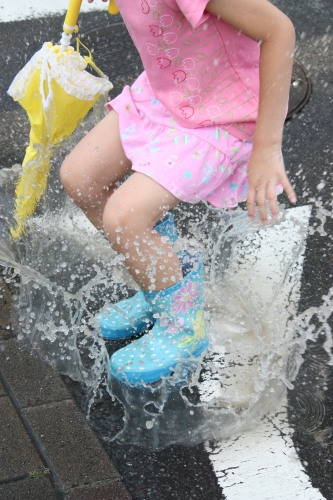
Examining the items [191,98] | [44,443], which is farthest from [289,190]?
[44,443]

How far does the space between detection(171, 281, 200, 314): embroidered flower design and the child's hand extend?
0.38 meters

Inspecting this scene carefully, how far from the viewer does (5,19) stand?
4.64 metres

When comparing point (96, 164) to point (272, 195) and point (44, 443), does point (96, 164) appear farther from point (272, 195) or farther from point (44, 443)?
point (44, 443)

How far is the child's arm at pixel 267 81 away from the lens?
183 cm

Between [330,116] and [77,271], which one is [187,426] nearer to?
[77,271]

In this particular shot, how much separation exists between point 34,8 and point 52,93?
2614 mm

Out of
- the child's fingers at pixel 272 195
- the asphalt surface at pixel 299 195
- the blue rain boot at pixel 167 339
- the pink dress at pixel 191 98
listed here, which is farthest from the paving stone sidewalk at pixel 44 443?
the child's fingers at pixel 272 195

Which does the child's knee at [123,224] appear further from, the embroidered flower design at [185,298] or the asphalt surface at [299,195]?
the asphalt surface at [299,195]

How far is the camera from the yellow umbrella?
244 centimetres

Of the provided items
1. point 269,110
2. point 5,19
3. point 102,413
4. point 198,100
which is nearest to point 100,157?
point 198,100

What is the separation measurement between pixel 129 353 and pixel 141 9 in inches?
43.6

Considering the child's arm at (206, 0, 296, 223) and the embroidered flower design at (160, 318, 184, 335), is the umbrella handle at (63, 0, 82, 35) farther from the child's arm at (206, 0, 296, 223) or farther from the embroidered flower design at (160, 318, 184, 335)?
the embroidered flower design at (160, 318, 184, 335)

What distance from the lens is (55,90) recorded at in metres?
2.47

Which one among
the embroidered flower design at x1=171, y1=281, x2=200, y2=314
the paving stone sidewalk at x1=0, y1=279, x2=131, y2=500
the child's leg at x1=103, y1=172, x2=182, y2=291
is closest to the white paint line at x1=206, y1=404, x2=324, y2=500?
the paving stone sidewalk at x1=0, y1=279, x2=131, y2=500
